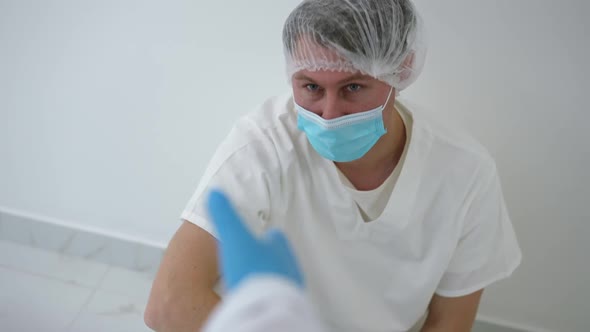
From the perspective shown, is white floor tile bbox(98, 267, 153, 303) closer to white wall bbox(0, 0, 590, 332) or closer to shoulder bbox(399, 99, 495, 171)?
white wall bbox(0, 0, 590, 332)

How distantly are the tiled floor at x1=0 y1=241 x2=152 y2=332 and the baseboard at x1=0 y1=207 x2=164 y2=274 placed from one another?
0.03 m

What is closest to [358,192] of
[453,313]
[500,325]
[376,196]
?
[376,196]

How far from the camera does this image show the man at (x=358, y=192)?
2.94 ft

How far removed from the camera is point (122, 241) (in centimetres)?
186

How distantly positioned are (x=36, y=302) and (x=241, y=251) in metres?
1.72

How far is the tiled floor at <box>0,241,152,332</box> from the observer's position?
5.56 ft

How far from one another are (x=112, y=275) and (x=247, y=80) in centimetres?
97

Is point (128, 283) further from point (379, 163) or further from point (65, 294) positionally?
point (379, 163)

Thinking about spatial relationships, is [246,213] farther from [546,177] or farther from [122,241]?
[122,241]

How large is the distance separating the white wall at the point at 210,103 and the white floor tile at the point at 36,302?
243mm

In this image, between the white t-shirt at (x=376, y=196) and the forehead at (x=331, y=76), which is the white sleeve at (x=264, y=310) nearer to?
the forehead at (x=331, y=76)

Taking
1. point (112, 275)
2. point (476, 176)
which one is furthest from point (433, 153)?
point (112, 275)

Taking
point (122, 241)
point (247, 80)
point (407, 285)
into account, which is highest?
point (247, 80)

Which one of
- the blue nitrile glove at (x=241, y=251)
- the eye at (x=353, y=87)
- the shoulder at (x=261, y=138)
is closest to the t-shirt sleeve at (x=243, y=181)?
the shoulder at (x=261, y=138)
